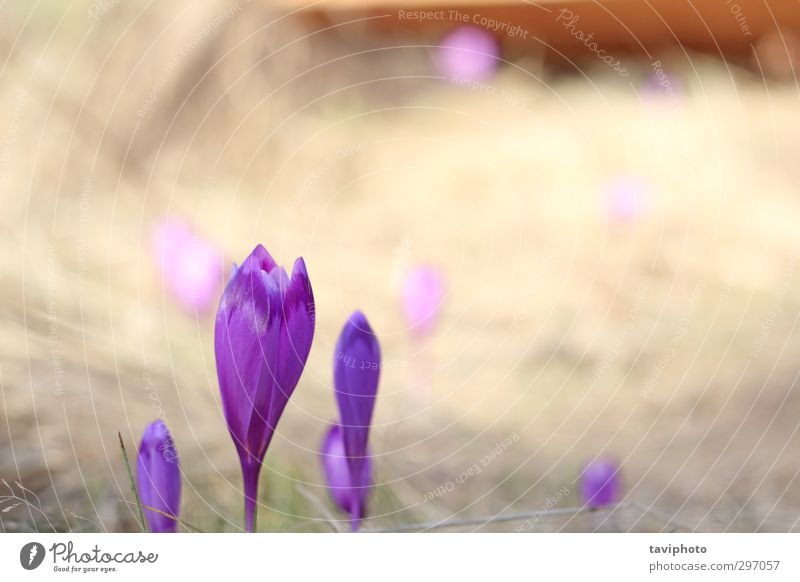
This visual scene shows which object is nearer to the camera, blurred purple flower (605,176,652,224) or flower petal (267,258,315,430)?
flower petal (267,258,315,430)

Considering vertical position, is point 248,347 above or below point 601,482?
above

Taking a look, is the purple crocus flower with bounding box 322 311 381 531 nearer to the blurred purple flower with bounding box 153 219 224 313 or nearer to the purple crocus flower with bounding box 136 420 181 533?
the purple crocus flower with bounding box 136 420 181 533

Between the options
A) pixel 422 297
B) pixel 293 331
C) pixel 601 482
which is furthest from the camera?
pixel 422 297

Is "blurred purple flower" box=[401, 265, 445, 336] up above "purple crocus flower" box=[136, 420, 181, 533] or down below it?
above

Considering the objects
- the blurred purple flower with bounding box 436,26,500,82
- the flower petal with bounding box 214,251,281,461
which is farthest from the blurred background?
the flower petal with bounding box 214,251,281,461

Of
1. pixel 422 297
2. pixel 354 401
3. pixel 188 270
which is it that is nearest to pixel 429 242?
pixel 422 297

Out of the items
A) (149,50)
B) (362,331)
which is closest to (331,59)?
(149,50)

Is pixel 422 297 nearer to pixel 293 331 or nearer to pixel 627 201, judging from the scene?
pixel 627 201
